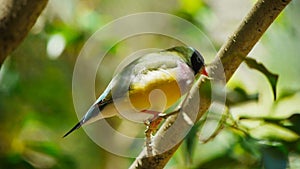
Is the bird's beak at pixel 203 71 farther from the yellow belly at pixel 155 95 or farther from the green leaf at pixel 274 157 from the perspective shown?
the green leaf at pixel 274 157

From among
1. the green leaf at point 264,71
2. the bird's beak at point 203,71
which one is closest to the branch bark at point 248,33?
the bird's beak at point 203,71

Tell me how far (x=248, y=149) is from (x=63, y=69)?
799 millimetres

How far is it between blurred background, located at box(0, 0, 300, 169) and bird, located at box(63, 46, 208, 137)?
0.16 m

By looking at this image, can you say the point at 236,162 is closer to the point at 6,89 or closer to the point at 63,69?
the point at 6,89

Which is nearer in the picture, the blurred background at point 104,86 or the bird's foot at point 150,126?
the bird's foot at point 150,126

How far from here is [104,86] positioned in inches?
59.0

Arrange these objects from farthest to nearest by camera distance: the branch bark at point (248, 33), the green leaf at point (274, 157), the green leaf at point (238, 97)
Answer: the green leaf at point (238, 97) → the green leaf at point (274, 157) → the branch bark at point (248, 33)

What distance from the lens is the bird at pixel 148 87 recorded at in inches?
27.2

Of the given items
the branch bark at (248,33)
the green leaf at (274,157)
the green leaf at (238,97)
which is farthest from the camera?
the green leaf at (238,97)

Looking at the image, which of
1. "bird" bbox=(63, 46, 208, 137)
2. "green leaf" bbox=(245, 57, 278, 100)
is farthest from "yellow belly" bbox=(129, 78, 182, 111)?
"green leaf" bbox=(245, 57, 278, 100)

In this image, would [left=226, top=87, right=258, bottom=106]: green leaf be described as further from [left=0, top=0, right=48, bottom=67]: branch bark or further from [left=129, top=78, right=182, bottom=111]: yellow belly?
[left=0, top=0, right=48, bottom=67]: branch bark

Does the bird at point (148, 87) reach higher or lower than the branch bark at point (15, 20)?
lower

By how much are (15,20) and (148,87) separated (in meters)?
0.18

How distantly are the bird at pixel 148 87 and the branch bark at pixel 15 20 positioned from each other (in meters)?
0.13
